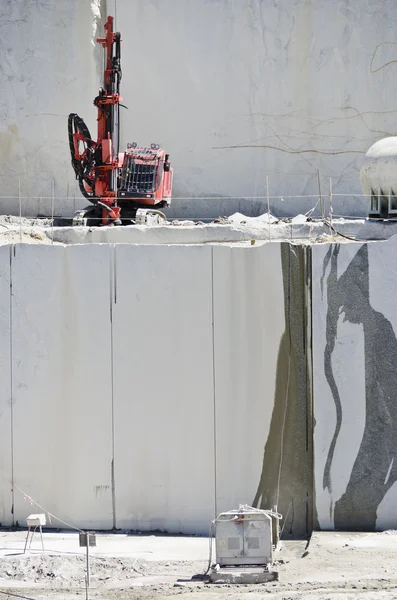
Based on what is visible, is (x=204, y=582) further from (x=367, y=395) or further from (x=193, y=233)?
(x=193, y=233)

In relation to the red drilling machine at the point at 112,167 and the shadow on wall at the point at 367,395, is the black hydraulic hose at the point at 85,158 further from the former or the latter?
the shadow on wall at the point at 367,395

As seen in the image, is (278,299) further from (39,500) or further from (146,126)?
(146,126)

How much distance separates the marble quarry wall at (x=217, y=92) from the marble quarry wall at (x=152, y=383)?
7126mm

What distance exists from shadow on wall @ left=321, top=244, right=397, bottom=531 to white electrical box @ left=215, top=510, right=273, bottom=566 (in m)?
1.84

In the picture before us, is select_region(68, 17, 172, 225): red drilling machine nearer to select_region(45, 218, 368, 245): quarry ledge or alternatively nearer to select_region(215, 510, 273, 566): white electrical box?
select_region(45, 218, 368, 245): quarry ledge

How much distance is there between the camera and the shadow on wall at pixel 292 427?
46.1 ft

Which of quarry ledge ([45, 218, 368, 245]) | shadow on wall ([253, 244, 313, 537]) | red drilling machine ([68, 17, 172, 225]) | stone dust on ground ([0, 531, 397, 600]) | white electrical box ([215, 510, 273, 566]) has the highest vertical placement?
red drilling machine ([68, 17, 172, 225])

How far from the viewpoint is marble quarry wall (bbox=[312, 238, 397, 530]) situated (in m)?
13.8

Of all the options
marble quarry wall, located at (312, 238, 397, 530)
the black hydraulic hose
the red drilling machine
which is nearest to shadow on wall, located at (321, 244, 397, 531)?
marble quarry wall, located at (312, 238, 397, 530)

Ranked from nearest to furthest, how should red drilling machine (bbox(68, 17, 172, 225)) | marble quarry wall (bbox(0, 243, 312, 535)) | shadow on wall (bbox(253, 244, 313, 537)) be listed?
shadow on wall (bbox(253, 244, 313, 537)), marble quarry wall (bbox(0, 243, 312, 535)), red drilling machine (bbox(68, 17, 172, 225))

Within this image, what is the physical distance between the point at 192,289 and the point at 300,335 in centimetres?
142

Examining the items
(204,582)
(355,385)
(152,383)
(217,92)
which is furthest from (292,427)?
(217,92)

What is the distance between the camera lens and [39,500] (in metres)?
14.4

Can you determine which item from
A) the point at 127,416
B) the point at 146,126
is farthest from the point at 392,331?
the point at 146,126
